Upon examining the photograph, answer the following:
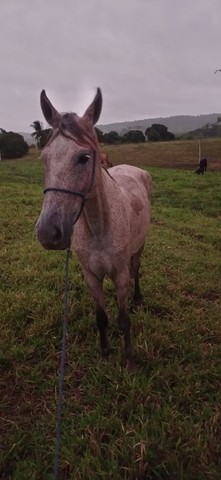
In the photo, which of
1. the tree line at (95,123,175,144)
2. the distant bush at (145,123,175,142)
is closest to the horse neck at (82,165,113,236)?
the tree line at (95,123,175,144)

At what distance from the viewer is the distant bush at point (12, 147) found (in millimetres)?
42969

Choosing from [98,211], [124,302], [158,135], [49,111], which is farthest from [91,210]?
[158,135]

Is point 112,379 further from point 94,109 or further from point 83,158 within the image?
point 94,109

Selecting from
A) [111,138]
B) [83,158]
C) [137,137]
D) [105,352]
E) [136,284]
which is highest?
[111,138]

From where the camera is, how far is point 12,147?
4297 centimetres

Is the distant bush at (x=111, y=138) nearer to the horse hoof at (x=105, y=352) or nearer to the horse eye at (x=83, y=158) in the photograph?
the horse hoof at (x=105, y=352)

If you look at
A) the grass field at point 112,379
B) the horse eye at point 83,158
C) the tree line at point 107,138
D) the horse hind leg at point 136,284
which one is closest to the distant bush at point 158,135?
the tree line at point 107,138

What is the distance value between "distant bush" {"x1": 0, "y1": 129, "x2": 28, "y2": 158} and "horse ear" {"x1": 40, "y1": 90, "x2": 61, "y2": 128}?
43.3 m

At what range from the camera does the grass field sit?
2303 mm

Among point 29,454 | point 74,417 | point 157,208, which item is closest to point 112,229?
point 74,417

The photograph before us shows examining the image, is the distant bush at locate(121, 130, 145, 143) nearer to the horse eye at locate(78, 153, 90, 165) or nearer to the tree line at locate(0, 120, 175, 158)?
the tree line at locate(0, 120, 175, 158)

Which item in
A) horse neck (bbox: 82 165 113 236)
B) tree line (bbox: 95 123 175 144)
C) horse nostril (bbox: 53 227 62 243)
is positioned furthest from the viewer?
tree line (bbox: 95 123 175 144)

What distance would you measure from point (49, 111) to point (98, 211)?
86cm

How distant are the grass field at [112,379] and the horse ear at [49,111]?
82.3 inches
